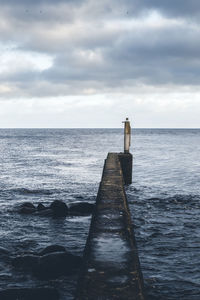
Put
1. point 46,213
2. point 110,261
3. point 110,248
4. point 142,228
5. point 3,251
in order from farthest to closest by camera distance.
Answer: point 46,213 < point 142,228 < point 3,251 < point 110,248 < point 110,261

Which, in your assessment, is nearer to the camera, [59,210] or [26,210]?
[59,210]

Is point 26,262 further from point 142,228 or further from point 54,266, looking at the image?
point 142,228

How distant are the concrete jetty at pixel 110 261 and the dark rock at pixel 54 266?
78cm

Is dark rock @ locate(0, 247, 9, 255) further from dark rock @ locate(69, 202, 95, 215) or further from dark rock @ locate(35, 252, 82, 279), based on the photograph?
dark rock @ locate(69, 202, 95, 215)

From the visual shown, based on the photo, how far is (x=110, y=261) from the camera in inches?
143

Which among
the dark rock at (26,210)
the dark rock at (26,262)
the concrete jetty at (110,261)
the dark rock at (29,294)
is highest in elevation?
the concrete jetty at (110,261)

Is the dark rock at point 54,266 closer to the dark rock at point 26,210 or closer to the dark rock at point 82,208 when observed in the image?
the dark rock at point 82,208

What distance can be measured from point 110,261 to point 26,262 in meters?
2.70

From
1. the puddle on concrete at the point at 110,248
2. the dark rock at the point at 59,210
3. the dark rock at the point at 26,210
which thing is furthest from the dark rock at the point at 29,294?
the dark rock at the point at 26,210

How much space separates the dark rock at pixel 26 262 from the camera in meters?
5.73

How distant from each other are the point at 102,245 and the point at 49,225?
491cm

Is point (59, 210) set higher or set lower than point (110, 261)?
lower

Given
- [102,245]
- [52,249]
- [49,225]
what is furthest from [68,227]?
[102,245]

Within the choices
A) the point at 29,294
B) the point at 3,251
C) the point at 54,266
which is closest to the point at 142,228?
the point at 3,251
